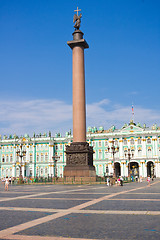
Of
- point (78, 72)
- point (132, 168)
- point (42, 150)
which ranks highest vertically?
point (78, 72)

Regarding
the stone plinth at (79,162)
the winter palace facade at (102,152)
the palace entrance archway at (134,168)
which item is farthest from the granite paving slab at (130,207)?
the palace entrance archway at (134,168)

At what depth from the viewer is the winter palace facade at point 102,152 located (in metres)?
91.1

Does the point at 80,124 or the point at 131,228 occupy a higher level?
the point at 80,124

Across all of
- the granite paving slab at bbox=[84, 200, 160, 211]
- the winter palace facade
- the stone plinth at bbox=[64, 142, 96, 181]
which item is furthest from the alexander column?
the winter palace facade

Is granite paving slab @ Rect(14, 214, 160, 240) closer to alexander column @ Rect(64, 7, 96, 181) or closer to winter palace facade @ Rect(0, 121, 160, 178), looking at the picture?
alexander column @ Rect(64, 7, 96, 181)

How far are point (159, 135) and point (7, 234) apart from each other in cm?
8772

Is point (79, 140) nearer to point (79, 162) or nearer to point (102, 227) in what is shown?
point (79, 162)

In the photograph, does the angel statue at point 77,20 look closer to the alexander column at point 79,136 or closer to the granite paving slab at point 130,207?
the alexander column at point 79,136

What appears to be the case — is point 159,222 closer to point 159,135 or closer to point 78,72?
point 78,72

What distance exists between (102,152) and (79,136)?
5842 centimetres

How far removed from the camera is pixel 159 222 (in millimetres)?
9016

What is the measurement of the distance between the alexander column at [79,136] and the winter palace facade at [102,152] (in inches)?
1780

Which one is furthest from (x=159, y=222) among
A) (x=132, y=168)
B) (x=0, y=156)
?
(x=0, y=156)

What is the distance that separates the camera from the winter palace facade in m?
91.1
